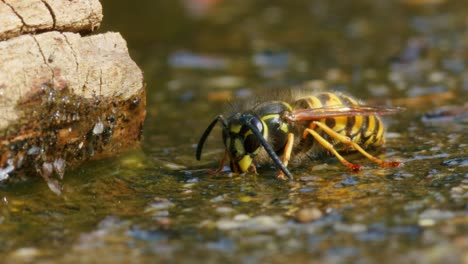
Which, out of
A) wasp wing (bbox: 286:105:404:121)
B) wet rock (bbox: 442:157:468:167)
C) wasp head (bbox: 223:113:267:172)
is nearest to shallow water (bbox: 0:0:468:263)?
wet rock (bbox: 442:157:468:167)

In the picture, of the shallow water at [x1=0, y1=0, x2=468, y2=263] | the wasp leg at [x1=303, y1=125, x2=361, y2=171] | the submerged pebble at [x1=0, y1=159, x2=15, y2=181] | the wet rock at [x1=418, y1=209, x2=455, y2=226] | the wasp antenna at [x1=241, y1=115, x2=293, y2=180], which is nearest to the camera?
the shallow water at [x1=0, y1=0, x2=468, y2=263]

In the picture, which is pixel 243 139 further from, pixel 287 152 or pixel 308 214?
pixel 308 214

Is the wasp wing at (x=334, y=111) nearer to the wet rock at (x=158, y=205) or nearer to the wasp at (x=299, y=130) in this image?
the wasp at (x=299, y=130)

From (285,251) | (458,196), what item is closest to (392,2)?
(458,196)

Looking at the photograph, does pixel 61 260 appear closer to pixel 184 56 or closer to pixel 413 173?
pixel 413 173

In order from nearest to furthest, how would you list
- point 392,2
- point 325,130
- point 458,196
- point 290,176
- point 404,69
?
point 458,196
point 290,176
point 325,130
point 404,69
point 392,2

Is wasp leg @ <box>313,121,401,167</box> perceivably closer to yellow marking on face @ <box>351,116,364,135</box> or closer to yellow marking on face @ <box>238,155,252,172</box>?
yellow marking on face @ <box>351,116,364,135</box>

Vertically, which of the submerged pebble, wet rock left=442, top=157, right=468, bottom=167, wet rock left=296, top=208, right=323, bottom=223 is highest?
the submerged pebble
